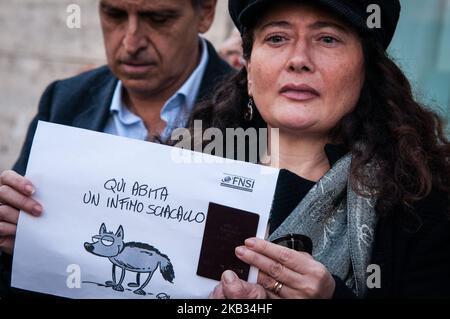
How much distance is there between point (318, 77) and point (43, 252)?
99 cm

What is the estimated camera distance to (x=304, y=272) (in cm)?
204

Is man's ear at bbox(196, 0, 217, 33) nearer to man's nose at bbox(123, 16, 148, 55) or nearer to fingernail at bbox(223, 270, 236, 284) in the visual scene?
man's nose at bbox(123, 16, 148, 55)

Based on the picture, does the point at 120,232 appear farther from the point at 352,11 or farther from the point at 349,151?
the point at 352,11

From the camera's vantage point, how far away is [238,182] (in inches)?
83.1

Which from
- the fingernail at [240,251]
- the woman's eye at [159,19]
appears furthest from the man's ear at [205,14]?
the fingernail at [240,251]

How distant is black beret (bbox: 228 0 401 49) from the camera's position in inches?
89.6

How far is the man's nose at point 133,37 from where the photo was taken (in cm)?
326

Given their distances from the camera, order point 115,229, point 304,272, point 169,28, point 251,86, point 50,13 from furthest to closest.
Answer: point 50,13 < point 169,28 < point 251,86 < point 115,229 < point 304,272

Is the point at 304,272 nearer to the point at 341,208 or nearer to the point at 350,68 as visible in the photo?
the point at 341,208

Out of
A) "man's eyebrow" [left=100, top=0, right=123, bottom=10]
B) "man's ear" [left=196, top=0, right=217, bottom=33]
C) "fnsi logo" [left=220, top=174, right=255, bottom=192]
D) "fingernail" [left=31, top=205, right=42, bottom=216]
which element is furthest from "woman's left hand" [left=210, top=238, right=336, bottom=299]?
"man's ear" [left=196, top=0, right=217, bottom=33]

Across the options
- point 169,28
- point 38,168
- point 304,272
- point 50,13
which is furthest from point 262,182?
point 50,13

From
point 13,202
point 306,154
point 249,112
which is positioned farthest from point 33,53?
point 306,154

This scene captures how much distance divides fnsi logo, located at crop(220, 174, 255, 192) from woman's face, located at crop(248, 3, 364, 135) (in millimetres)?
324

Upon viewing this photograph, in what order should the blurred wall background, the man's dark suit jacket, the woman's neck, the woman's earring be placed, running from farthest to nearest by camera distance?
the blurred wall background < the man's dark suit jacket < the woman's earring < the woman's neck
